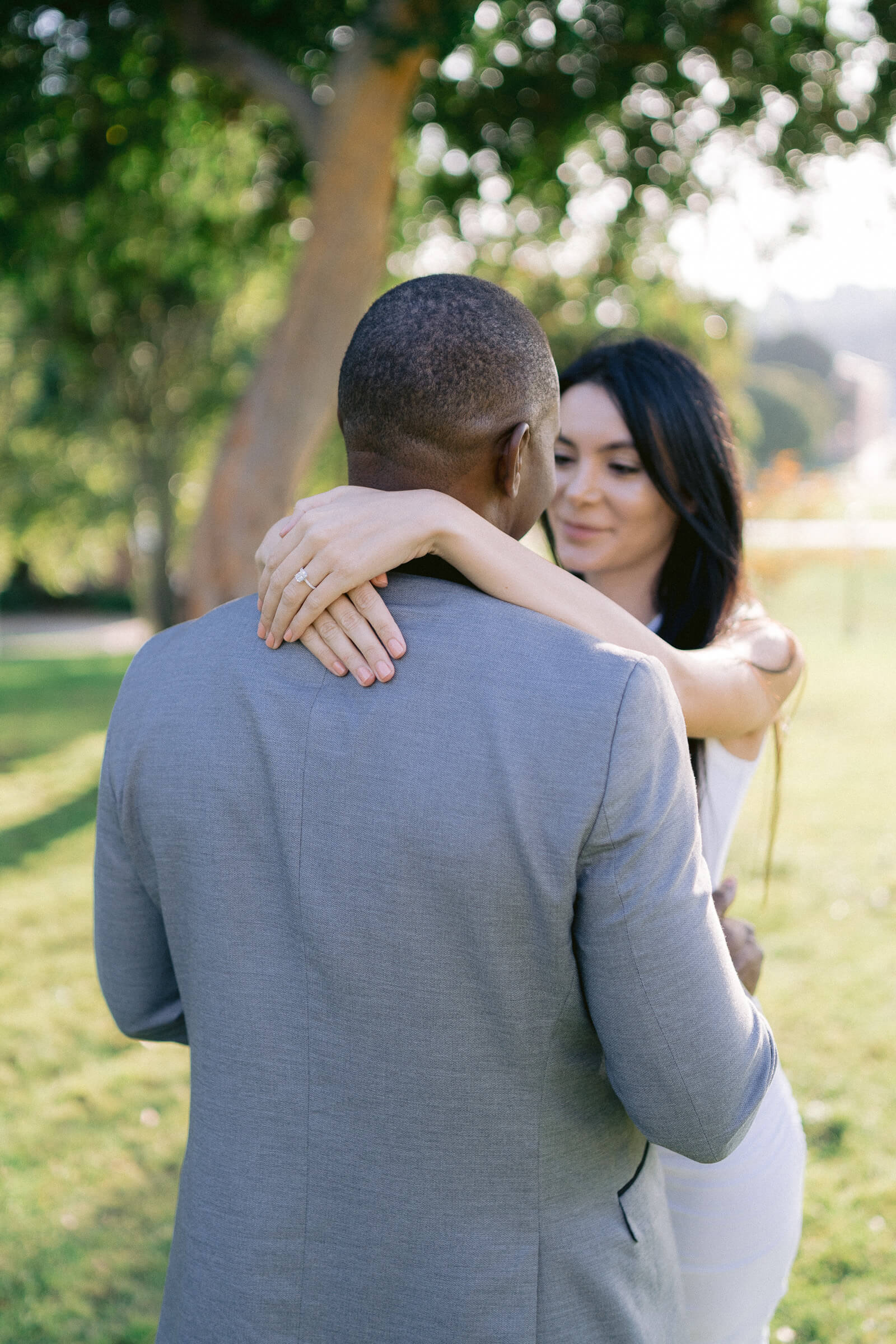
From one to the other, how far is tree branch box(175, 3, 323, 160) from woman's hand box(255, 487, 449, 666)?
714 cm

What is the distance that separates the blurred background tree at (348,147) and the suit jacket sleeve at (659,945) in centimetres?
→ 661

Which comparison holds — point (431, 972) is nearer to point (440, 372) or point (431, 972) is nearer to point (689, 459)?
point (440, 372)

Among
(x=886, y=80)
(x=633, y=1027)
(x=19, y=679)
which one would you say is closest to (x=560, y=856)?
(x=633, y=1027)

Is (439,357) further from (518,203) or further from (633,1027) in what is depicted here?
(518,203)

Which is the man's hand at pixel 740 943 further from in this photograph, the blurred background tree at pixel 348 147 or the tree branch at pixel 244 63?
the tree branch at pixel 244 63

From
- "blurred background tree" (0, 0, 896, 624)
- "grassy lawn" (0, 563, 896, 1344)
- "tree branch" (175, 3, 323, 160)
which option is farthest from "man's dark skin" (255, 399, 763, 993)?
"tree branch" (175, 3, 323, 160)

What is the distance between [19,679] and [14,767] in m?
6.74

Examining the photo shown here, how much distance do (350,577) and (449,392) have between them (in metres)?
0.27

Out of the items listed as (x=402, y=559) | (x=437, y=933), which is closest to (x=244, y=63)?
(x=402, y=559)

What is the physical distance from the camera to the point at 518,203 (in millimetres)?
10688

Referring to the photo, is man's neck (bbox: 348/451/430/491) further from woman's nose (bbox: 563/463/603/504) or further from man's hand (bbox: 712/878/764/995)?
woman's nose (bbox: 563/463/603/504)

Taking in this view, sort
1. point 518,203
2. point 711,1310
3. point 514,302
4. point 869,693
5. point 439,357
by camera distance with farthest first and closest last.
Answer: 1. point 869,693
2. point 518,203
3. point 711,1310
4. point 514,302
5. point 439,357

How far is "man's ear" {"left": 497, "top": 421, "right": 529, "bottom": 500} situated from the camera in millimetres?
1474

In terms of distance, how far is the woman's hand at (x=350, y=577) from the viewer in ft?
4.53
